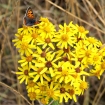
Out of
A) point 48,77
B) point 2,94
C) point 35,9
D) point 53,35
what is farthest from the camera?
point 35,9

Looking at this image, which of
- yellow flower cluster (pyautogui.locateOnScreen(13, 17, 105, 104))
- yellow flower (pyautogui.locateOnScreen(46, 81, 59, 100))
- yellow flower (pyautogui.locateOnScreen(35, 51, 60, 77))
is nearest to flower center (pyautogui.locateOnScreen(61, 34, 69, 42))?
yellow flower cluster (pyautogui.locateOnScreen(13, 17, 105, 104))

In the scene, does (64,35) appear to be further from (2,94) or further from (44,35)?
(2,94)

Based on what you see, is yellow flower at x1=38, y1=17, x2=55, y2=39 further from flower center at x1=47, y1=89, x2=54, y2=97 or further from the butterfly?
flower center at x1=47, y1=89, x2=54, y2=97

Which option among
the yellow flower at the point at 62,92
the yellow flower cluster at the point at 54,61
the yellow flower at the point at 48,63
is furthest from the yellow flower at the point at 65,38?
the yellow flower at the point at 62,92

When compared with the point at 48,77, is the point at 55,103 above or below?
below

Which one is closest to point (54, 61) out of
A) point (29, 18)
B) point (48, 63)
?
point (48, 63)

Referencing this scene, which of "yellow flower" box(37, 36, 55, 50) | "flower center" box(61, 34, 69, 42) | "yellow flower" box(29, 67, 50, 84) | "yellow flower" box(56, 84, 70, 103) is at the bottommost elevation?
"yellow flower" box(56, 84, 70, 103)

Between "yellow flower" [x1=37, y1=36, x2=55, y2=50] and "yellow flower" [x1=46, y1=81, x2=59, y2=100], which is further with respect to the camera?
"yellow flower" [x1=37, y1=36, x2=55, y2=50]

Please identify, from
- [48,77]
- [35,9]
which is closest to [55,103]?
[48,77]
